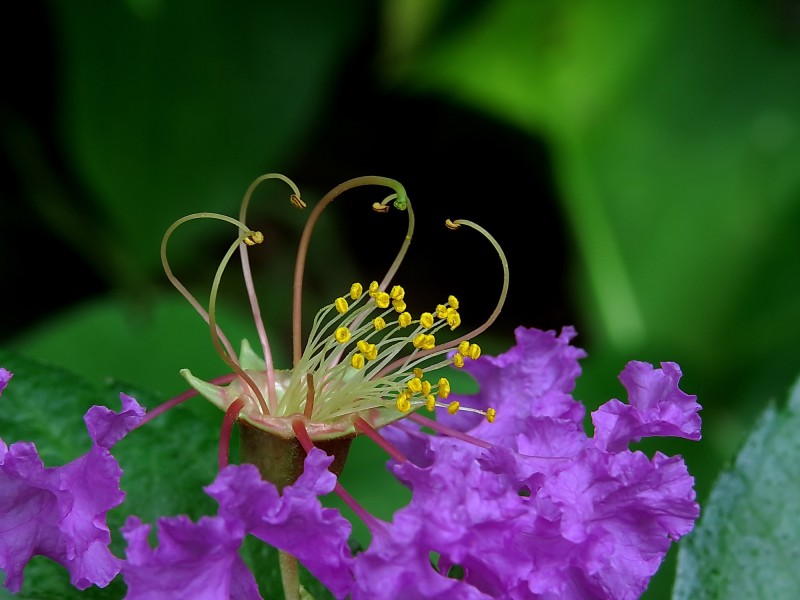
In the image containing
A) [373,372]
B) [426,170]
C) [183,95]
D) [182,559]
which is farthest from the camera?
[426,170]

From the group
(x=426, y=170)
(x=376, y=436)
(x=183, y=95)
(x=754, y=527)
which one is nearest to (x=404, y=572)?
(x=376, y=436)

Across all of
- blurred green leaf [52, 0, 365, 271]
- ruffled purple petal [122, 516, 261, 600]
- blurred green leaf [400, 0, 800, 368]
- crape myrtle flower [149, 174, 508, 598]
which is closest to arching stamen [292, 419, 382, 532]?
crape myrtle flower [149, 174, 508, 598]

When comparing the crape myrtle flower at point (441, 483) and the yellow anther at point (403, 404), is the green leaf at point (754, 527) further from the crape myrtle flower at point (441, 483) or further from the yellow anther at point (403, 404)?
the yellow anther at point (403, 404)

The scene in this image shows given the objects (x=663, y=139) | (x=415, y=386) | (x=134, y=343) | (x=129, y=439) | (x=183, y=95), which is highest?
(x=415, y=386)


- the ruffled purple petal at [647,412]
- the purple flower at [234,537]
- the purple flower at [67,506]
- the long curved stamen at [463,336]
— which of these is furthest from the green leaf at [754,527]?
the purple flower at [67,506]

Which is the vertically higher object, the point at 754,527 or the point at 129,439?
the point at 754,527

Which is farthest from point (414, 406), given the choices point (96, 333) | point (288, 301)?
point (288, 301)

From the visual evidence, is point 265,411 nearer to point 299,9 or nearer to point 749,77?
point 299,9

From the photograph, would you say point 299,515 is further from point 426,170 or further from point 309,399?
point 426,170
